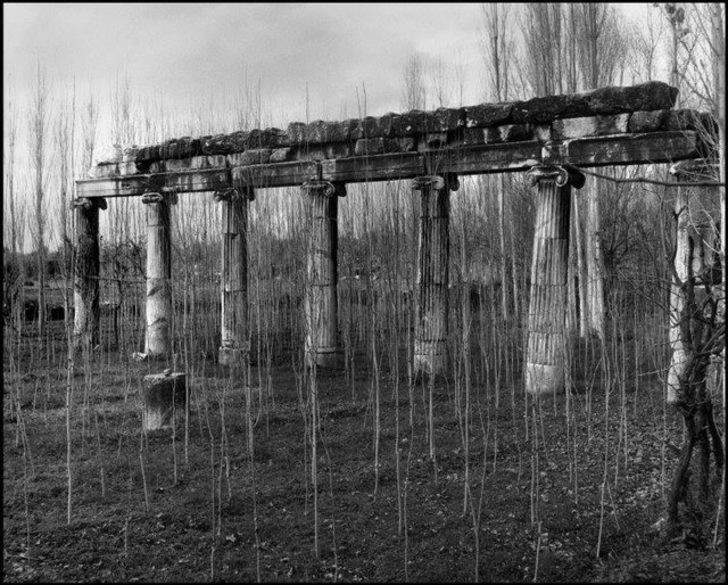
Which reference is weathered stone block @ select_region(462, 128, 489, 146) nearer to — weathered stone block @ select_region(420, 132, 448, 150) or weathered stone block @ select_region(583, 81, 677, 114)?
weathered stone block @ select_region(420, 132, 448, 150)

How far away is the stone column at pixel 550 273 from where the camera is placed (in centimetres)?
989

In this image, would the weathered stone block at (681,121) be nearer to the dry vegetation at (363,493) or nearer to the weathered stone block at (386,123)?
the dry vegetation at (363,493)

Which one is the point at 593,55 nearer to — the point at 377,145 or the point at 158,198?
the point at 377,145

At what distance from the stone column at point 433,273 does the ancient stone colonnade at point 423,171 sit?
0.02 meters

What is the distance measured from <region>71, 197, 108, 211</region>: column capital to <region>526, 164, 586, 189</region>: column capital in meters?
9.60

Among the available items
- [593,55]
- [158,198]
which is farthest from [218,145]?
[593,55]

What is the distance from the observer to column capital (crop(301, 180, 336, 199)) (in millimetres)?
11914

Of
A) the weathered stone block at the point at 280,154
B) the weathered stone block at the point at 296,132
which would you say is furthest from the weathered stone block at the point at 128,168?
the weathered stone block at the point at 296,132

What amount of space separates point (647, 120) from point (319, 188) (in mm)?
5447

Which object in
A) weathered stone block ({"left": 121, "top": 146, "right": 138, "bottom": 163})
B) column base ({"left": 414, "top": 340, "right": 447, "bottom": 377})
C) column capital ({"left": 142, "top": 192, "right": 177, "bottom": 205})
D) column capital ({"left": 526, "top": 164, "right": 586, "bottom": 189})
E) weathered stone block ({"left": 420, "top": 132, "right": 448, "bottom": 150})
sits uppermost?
weathered stone block ({"left": 121, "top": 146, "right": 138, "bottom": 163})

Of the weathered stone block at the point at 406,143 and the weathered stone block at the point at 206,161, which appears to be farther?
the weathered stone block at the point at 206,161

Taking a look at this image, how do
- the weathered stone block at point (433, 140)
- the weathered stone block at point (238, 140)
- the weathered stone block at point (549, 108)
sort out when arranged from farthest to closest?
the weathered stone block at point (238, 140), the weathered stone block at point (433, 140), the weathered stone block at point (549, 108)

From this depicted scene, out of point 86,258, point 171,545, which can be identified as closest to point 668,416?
point 171,545

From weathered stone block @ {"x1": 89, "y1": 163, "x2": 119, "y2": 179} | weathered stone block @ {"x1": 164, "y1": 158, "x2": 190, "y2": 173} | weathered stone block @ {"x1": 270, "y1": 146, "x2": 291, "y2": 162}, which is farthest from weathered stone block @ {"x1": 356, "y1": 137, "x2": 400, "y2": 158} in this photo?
weathered stone block @ {"x1": 89, "y1": 163, "x2": 119, "y2": 179}
